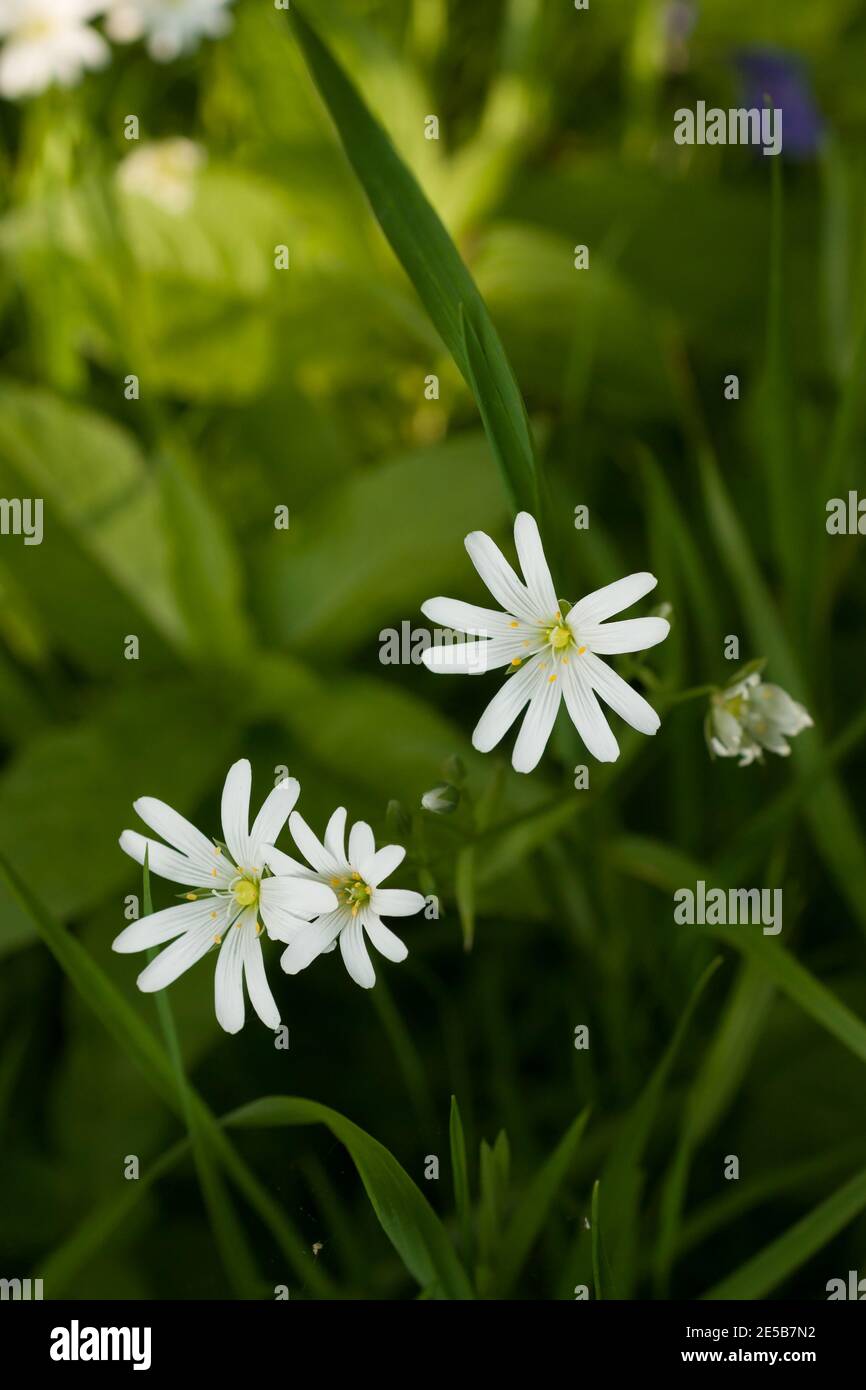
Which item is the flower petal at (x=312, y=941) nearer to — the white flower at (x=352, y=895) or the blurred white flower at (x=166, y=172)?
the white flower at (x=352, y=895)

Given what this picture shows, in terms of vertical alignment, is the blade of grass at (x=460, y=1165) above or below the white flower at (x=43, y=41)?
Answer: below

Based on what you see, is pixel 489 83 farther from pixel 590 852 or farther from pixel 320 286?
pixel 590 852

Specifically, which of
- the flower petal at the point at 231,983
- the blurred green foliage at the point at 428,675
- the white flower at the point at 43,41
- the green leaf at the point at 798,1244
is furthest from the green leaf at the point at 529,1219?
the white flower at the point at 43,41

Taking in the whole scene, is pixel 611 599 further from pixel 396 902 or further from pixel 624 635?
pixel 396 902

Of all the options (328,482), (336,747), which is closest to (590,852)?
(336,747)

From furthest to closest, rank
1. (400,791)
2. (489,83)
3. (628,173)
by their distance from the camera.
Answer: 1. (489,83)
2. (628,173)
3. (400,791)
